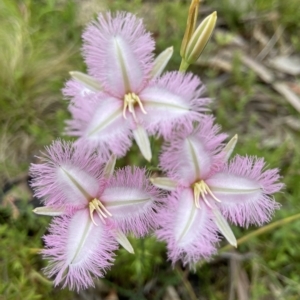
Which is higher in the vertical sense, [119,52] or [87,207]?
[119,52]

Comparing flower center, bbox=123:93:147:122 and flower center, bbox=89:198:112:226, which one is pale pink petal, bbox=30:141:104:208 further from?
flower center, bbox=123:93:147:122

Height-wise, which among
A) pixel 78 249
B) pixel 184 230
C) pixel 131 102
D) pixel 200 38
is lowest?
pixel 78 249

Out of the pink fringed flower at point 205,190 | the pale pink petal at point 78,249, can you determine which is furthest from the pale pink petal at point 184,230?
the pale pink petal at point 78,249

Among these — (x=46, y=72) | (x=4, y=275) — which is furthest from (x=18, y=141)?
(x=4, y=275)

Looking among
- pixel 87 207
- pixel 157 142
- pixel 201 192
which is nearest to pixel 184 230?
pixel 201 192

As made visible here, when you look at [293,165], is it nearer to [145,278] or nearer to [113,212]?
[145,278]

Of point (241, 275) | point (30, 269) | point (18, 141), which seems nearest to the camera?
point (30, 269)

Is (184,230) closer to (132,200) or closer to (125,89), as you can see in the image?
(132,200)
